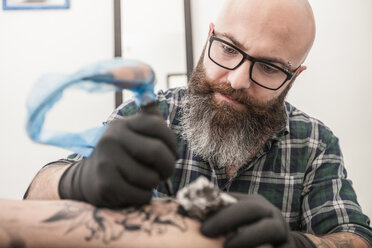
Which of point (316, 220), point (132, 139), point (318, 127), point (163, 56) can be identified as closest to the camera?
point (132, 139)

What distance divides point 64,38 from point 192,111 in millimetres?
1043

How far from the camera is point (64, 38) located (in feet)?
5.34

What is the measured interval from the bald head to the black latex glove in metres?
0.58

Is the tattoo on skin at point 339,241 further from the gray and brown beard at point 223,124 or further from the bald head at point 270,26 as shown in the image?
the bald head at point 270,26

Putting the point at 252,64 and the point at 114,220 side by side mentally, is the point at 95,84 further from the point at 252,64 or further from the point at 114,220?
the point at 252,64

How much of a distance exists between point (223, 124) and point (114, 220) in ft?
1.96

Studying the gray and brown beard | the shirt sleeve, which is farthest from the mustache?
the shirt sleeve

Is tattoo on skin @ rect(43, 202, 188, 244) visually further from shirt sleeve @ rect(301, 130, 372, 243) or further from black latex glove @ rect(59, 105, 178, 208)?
shirt sleeve @ rect(301, 130, 372, 243)

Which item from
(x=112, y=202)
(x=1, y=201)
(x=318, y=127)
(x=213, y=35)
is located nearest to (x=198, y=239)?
(x=112, y=202)

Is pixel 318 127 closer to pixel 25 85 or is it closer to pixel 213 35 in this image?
pixel 213 35

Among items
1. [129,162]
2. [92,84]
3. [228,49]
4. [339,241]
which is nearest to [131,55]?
[228,49]

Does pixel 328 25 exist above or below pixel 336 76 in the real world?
above

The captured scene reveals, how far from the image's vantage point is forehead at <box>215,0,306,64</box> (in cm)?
96

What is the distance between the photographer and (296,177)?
Result: 3.55ft
